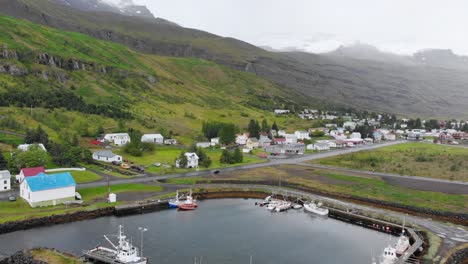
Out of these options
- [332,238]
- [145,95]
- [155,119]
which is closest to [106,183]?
[332,238]

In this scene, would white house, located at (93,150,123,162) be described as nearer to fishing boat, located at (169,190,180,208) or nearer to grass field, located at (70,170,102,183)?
grass field, located at (70,170,102,183)

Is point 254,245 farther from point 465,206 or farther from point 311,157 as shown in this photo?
point 311,157

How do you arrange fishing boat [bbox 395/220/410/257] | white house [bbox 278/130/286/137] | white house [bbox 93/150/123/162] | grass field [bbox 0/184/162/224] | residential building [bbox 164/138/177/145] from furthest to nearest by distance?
white house [bbox 278/130/286/137]
residential building [bbox 164/138/177/145]
white house [bbox 93/150/123/162]
grass field [bbox 0/184/162/224]
fishing boat [bbox 395/220/410/257]

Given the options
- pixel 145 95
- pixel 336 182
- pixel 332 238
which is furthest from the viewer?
pixel 145 95

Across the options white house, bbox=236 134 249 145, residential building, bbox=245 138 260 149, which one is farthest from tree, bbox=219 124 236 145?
white house, bbox=236 134 249 145

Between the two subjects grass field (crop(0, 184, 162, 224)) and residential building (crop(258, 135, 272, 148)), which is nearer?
grass field (crop(0, 184, 162, 224))

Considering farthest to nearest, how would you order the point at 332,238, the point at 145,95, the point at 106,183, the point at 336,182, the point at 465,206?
the point at 145,95
the point at 336,182
the point at 106,183
the point at 465,206
the point at 332,238
